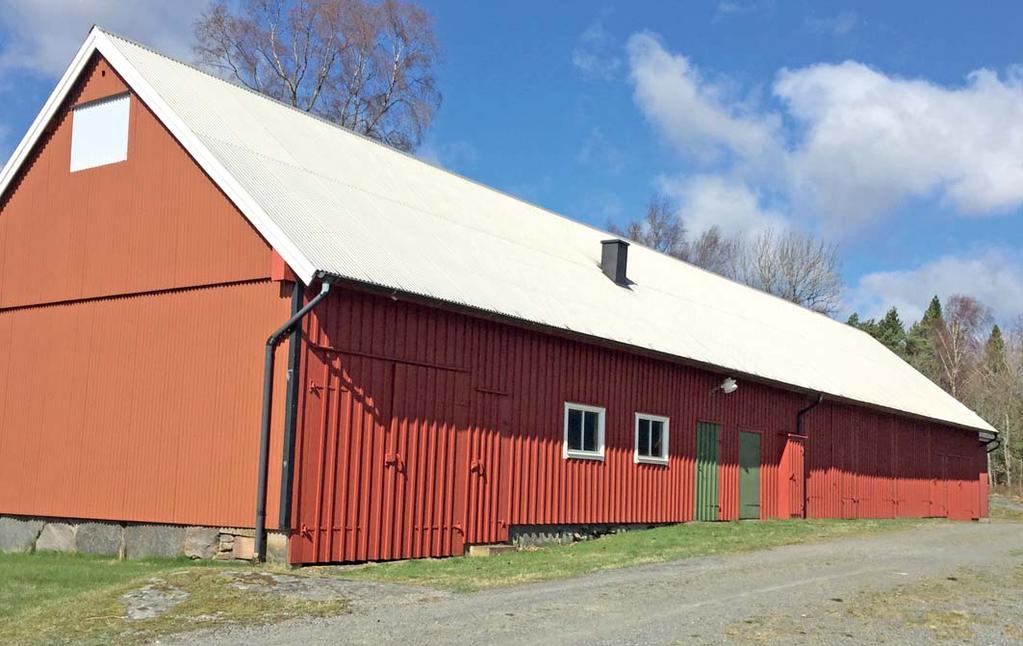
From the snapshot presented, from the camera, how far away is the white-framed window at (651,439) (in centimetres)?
2169

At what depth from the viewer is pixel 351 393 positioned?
1568 centimetres

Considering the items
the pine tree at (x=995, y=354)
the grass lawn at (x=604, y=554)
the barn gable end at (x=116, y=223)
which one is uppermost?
the pine tree at (x=995, y=354)

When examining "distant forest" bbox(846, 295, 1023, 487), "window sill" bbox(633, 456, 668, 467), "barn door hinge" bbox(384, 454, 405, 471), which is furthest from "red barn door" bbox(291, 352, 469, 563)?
"distant forest" bbox(846, 295, 1023, 487)

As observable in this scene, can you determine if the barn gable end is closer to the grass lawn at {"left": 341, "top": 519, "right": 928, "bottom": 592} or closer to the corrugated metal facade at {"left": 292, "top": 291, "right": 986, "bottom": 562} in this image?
the corrugated metal facade at {"left": 292, "top": 291, "right": 986, "bottom": 562}

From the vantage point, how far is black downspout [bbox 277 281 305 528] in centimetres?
1473

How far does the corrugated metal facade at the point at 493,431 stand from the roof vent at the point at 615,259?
278cm

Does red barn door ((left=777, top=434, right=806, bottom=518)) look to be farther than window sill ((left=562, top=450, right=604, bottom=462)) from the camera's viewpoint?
Yes

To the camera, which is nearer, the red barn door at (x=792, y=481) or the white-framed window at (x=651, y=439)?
the white-framed window at (x=651, y=439)

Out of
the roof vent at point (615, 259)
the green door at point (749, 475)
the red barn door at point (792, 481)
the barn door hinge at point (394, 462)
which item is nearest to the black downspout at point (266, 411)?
the barn door hinge at point (394, 462)

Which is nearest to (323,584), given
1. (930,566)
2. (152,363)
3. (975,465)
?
(152,363)

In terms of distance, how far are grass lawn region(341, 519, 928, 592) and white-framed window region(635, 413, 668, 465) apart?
1.38m

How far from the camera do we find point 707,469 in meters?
23.8

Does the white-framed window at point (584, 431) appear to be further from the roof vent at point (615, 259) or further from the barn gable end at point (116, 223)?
the barn gable end at point (116, 223)

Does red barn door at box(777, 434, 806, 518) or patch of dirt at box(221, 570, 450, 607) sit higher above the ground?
red barn door at box(777, 434, 806, 518)
